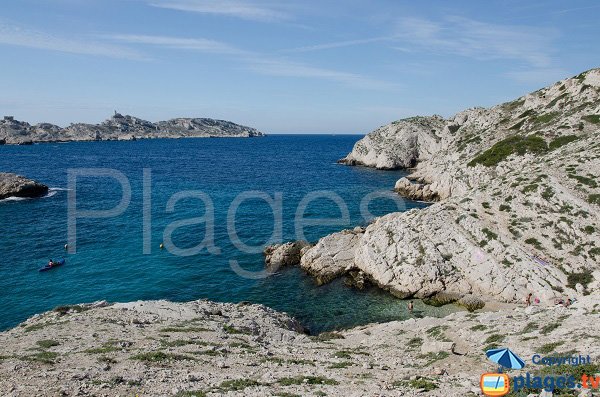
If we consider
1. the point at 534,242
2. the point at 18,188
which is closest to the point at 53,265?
the point at 18,188

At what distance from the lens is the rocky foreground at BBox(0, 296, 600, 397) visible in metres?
17.5

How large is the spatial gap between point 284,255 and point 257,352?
2952cm

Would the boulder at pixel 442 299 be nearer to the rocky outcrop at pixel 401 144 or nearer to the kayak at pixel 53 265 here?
the kayak at pixel 53 265

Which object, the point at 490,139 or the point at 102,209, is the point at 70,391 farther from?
the point at 490,139

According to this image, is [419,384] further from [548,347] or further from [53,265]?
[53,265]

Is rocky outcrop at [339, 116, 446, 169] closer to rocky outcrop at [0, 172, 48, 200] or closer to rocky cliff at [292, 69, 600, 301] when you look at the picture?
rocky cliff at [292, 69, 600, 301]

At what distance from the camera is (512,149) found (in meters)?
75.6

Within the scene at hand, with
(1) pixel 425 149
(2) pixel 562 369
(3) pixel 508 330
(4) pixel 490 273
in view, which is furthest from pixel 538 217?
(1) pixel 425 149

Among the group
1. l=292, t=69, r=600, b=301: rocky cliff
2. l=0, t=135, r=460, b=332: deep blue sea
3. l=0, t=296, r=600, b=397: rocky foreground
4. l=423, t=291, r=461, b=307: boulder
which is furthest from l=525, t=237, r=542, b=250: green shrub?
l=0, t=296, r=600, b=397: rocky foreground

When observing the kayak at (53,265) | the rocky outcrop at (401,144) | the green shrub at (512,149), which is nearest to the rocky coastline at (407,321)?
the green shrub at (512,149)

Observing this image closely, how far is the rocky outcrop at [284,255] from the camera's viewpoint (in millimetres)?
53250

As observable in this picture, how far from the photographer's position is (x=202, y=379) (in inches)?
744

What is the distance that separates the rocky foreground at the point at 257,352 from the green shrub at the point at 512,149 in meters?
53.4

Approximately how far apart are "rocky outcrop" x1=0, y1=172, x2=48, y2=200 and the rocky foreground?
2990 inches
